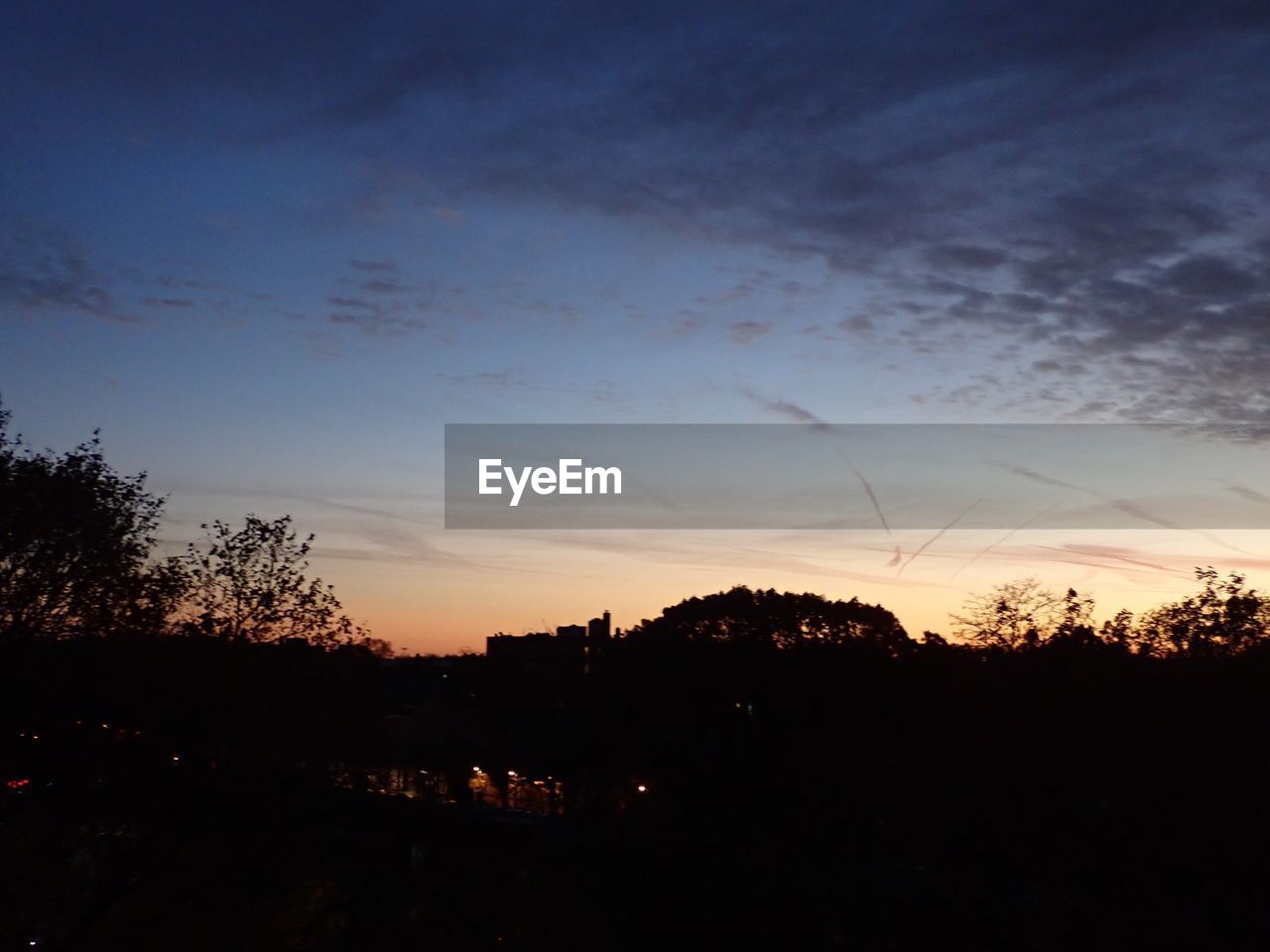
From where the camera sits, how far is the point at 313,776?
22.1 metres

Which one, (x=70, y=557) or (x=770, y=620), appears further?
→ (x=770, y=620)

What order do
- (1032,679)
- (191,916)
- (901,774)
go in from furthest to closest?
(901,774) → (1032,679) → (191,916)

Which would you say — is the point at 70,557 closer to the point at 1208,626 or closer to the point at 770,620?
the point at 1208,626

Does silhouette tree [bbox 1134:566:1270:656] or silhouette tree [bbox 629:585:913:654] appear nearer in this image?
silhouette tree [bbox 1134:566:1270:656]

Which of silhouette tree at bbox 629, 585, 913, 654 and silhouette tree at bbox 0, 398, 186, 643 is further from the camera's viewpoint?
silhouette tree at bbox 629, 585, 913, 654

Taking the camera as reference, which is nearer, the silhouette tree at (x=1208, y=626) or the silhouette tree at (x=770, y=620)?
the silhouette tree at (x=1208, y=626)

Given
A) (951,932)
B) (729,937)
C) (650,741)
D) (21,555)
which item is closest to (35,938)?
(21,555)

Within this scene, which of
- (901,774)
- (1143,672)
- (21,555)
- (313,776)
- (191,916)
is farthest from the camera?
(901,774)

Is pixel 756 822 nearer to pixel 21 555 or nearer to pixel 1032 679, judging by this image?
pixel 1032 679

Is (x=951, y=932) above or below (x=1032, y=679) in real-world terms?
below

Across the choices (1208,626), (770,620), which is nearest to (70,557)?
(1208,626)

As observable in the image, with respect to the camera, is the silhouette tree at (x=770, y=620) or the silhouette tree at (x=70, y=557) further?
the silhouette tree at (x=770, y=620)

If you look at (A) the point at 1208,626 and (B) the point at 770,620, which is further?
(B) the point at 770,620

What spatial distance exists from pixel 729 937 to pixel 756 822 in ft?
26.3
